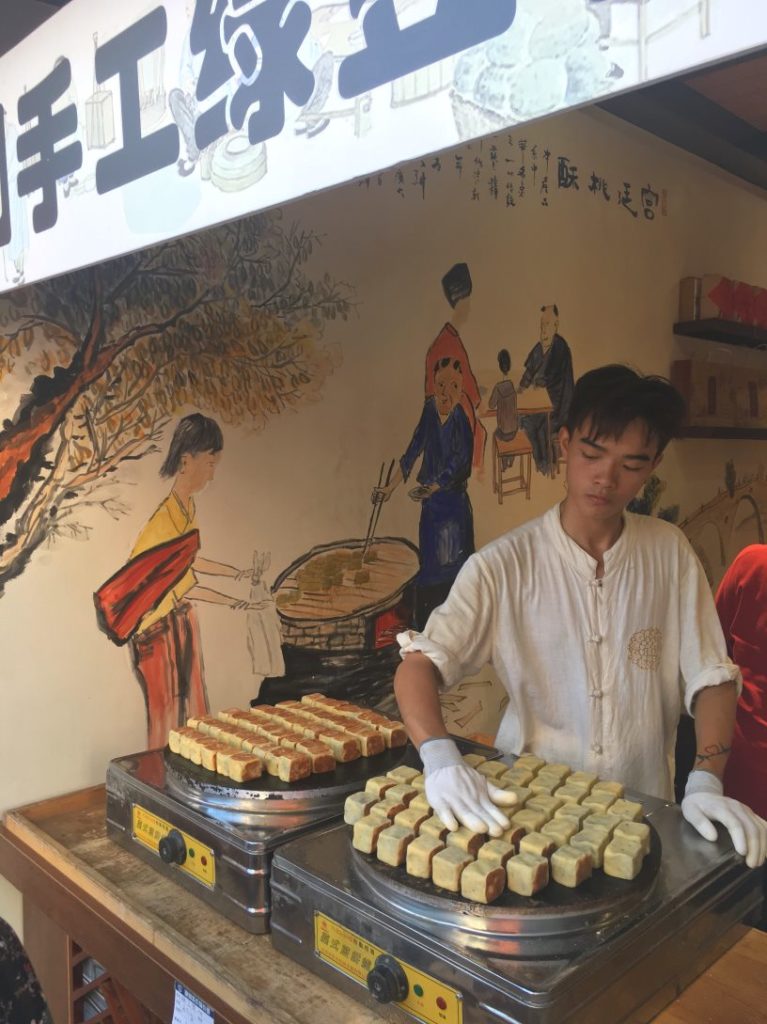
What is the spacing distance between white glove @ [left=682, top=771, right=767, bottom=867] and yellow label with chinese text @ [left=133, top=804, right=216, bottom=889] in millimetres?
775

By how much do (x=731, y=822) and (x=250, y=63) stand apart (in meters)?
1.23

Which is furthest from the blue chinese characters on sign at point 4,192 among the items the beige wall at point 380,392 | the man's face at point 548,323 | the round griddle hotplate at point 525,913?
the man's face at point 548,323

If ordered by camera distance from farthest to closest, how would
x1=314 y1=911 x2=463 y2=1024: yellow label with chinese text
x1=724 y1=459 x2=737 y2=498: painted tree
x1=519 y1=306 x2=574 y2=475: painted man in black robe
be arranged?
x1=724 y1=459 x2=737 y2=498: painted tree → x1=519 y1=306 x2=574 y2=475: painted man in black robe → x1=314 y1=911 x2=463 y2=1024: yellow label with chinese text

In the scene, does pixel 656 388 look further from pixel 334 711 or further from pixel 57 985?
pixel 57 985

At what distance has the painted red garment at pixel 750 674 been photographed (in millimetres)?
2133

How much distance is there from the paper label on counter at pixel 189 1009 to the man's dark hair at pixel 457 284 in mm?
1990

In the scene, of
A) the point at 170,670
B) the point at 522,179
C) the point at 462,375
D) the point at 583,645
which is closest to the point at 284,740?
the point at 170,670

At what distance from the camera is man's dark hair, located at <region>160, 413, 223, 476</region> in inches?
76.5

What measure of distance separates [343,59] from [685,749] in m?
2.15

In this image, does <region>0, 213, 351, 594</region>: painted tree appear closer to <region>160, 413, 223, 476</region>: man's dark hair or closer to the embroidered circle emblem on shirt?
<region>160, 413, 223, 476</region>: man's dark hair

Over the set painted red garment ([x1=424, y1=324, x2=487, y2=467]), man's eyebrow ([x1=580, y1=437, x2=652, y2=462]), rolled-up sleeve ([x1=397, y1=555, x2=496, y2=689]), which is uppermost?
painted red garment ([x1=424, y1=324, x2=487, y2=467])

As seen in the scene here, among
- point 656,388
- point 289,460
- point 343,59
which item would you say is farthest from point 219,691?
point 343,59

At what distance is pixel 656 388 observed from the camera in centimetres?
167

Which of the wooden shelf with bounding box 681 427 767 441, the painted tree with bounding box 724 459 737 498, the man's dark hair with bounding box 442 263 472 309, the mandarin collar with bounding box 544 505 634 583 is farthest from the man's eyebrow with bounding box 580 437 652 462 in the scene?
the painted tree with bounding box 724 459 737 498
